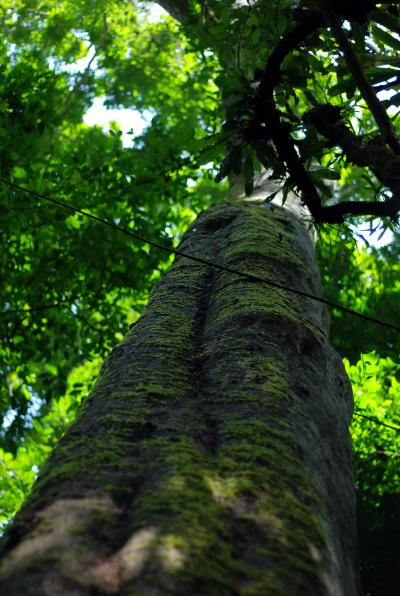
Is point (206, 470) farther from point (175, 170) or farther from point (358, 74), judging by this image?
point (175, 170)

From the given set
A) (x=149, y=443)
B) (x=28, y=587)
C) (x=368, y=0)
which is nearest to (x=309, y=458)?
(x=149, y=443)

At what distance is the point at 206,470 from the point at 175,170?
222 inches

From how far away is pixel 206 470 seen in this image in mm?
1227

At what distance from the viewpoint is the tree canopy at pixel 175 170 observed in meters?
2.53

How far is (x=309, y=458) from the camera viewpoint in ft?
4.58

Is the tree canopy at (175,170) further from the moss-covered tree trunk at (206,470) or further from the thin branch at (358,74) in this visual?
the moss-covered tree trunk at (206,470)

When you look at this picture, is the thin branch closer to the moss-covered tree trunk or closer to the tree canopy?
the tree canopy

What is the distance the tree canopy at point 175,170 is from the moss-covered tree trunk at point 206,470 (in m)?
0.76

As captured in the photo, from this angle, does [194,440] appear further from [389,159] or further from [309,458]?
[389,159]

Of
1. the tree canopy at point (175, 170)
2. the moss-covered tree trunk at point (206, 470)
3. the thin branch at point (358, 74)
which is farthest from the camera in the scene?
the tree canopy at point (175, 170)

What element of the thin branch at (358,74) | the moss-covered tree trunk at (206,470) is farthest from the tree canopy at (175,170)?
the moss-covered tree trunk at (206,470)

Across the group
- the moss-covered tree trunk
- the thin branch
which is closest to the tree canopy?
the thin branch

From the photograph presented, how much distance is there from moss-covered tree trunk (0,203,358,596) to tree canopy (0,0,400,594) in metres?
0.76

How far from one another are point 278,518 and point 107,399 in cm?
64
